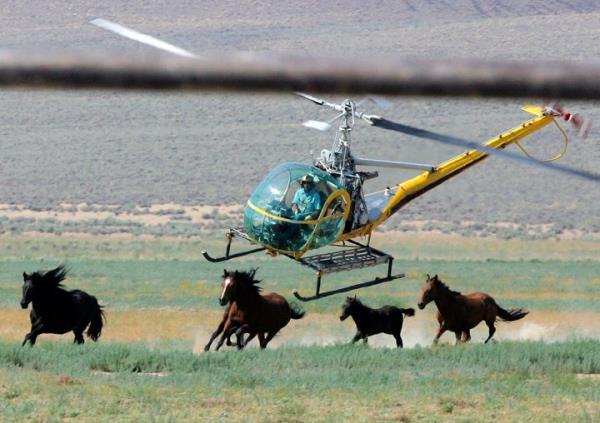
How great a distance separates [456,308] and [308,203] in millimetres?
2773

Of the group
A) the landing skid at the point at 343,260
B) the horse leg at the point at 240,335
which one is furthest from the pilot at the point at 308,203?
the horse leg at the point at 240,335

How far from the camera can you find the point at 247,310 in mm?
18438

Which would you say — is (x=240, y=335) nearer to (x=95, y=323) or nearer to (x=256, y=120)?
(x=95, y=323)

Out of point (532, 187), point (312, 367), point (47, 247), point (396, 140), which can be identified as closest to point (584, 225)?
point (532, 187)

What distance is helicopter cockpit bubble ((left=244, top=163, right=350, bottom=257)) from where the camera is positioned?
18.6m

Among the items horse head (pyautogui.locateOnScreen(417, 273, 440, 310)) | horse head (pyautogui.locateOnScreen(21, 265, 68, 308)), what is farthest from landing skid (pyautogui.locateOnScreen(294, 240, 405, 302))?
horse head (pyautogui.locateOnScreen(21, 265, 68, 308))

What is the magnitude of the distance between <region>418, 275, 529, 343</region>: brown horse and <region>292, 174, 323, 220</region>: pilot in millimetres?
1988

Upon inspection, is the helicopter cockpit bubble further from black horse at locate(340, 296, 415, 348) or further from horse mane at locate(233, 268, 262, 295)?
black horse at locate(340, 296, 415, 348)

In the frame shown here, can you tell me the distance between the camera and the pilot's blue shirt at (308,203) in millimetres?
18781

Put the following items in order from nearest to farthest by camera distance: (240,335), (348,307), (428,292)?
1. (240,335)
2. (348,307)
3. (428,292)

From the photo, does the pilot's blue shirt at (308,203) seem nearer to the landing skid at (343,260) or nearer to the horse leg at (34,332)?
the landing skid at (343,260)

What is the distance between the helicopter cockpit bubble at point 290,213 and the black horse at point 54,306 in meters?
2.39

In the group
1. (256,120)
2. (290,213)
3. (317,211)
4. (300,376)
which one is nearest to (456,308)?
(317,211)

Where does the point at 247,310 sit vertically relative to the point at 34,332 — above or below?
above
